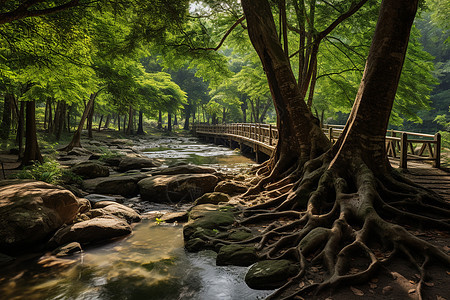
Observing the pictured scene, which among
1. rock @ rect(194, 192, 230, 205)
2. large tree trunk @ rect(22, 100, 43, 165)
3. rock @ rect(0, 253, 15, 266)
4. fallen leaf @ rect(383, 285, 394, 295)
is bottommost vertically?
rock @ rect(0, 253, 15, 266)

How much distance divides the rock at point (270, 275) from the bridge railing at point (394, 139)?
23.1ft

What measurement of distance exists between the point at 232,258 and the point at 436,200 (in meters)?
4.03

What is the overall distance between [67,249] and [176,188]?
425 centimetres

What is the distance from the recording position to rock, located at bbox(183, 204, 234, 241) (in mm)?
5750

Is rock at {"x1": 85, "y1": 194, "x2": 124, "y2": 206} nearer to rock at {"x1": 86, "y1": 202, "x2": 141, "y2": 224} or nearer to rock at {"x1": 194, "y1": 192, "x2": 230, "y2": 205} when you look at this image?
rock at {"x1": 86, "y1": 202, "x2": 141, "y2": 224}

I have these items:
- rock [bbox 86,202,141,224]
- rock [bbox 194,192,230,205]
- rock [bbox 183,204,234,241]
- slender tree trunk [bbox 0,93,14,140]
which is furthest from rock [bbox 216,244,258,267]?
slender tree trunk [bbox 0,93,14,140]

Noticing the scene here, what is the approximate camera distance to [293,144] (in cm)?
836

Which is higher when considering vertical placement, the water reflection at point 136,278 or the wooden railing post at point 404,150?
the wooden railing post at point 404,150

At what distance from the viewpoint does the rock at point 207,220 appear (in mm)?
5750

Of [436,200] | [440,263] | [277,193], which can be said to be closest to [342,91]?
[277,193]

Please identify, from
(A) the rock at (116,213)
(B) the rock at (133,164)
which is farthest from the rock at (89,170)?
(A) the rock at (116,213)

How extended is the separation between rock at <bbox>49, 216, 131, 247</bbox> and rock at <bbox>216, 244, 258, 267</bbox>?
2722mm

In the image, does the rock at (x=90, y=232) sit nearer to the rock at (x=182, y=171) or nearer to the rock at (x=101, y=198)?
the rock at (x=101, y=198)

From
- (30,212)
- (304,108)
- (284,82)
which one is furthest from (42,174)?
(304,108)
